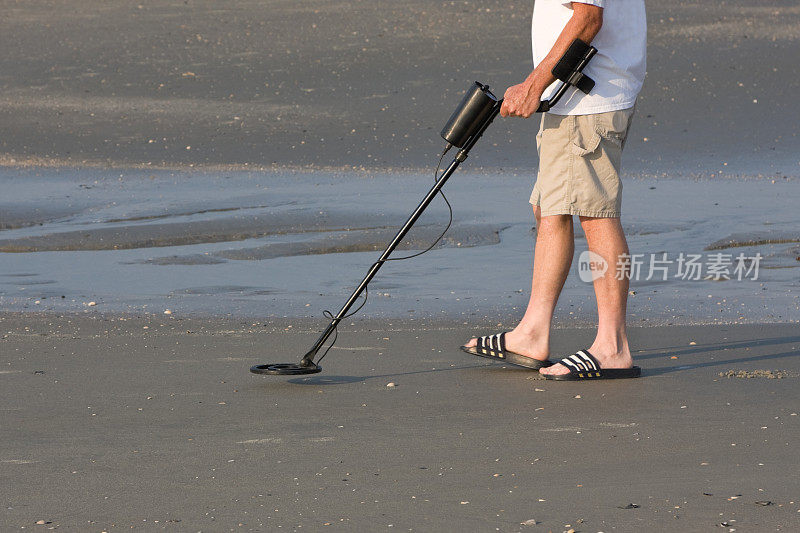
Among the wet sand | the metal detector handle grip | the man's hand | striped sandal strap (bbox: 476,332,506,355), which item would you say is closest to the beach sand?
the wet sand

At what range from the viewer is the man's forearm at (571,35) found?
4383 mm

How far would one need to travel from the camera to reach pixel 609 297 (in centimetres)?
459

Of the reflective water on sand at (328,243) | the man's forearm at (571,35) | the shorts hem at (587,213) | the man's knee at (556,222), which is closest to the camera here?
the man's forearm at (571,35)

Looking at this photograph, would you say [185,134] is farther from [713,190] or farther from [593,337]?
[593,337]

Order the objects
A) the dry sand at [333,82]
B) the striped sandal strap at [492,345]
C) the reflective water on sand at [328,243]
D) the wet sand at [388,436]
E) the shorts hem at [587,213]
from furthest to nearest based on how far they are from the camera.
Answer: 1. the dry sand at [333,82]
2. the reflective water on sand at [328,243]
3. the striped sandal strap at [492,345]
4. the shorts hem at [587,213]
5. the wet sand at [388,436]

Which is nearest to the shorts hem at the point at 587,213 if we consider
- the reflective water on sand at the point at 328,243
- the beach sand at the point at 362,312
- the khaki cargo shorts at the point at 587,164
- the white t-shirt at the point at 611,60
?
the khaki cargo shorts at the point at 587,164

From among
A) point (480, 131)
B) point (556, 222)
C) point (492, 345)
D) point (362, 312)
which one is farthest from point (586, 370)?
point (362, 312)

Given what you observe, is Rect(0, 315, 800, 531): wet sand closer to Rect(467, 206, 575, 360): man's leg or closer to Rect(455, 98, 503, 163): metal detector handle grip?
Rect(467, 206, 575, 360): man's leg

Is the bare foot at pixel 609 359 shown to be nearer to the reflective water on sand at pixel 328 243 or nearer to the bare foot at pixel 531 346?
the bare foot at pixel 531 346

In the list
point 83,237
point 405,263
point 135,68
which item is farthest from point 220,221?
point 135,68

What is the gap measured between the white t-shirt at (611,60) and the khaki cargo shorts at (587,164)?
37 millimetres

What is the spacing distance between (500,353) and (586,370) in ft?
1.13

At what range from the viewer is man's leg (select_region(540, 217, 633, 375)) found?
14.9 ft

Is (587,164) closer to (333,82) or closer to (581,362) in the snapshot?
(581,362)
